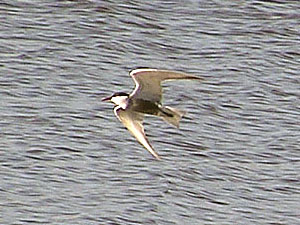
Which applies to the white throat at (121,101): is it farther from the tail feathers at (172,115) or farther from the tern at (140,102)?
the tail feathers at (172,115)

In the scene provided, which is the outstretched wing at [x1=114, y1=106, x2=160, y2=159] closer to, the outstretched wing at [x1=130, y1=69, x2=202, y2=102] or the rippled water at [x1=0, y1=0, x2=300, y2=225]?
the outstretched wing at [x1=130, y1=69, x2=202, y2=102]

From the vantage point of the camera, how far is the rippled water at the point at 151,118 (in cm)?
1027

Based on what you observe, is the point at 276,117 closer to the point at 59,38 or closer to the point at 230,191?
the point at 230,191

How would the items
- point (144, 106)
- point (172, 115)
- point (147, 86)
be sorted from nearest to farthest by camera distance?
point (172, 115) → point (144, 106) → point (147, 86)

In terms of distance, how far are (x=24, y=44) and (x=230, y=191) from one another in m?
3.17

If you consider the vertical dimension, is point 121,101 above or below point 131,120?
above

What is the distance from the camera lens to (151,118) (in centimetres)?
1173

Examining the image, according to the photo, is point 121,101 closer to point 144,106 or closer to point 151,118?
point 144,106

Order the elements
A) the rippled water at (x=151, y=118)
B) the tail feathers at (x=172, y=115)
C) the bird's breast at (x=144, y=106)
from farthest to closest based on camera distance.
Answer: the rippled water at (x=151, y=118) < the bird's breast at (x=144, y=106) < the tail feathers at (x=172, y=115)

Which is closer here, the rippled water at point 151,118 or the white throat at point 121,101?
the white throat at point 121,101

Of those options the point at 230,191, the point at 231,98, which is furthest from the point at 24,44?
the point at 230,191

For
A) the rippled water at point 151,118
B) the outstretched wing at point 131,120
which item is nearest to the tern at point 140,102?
the outstretched wing at point 131,120

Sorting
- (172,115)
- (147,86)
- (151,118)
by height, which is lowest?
(172,115)

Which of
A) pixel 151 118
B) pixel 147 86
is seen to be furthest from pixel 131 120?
pixel 151 118
